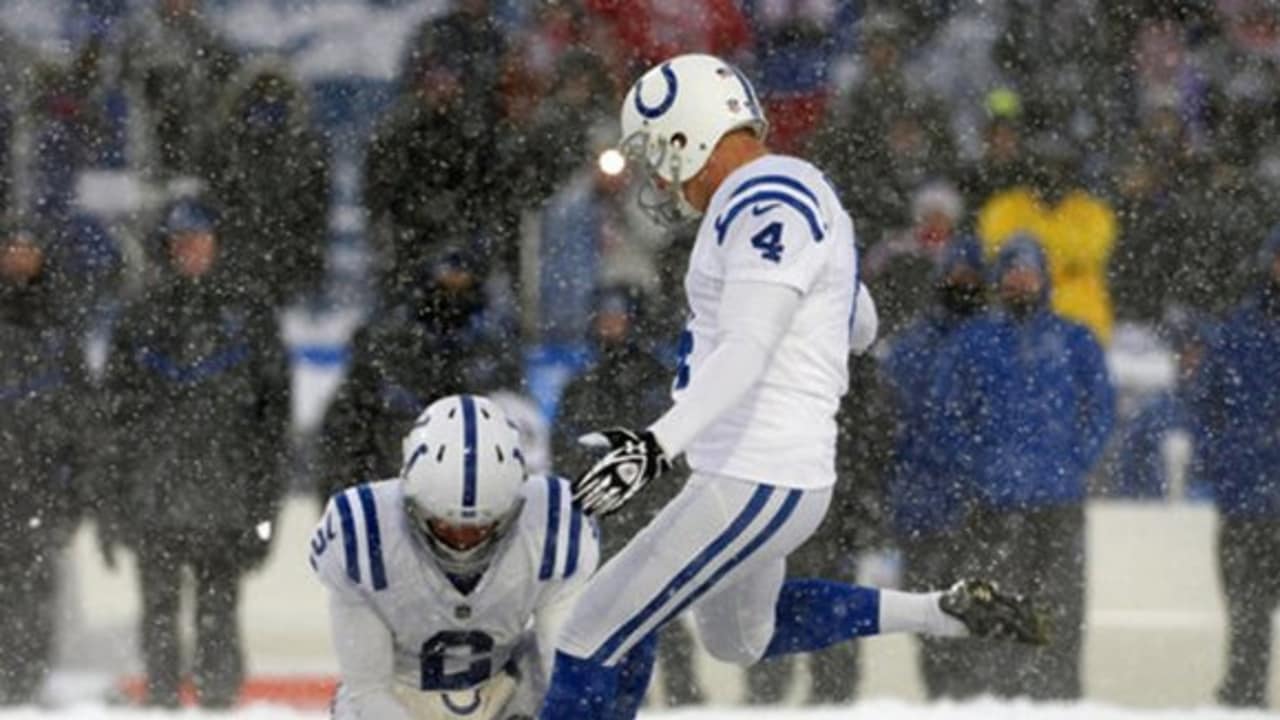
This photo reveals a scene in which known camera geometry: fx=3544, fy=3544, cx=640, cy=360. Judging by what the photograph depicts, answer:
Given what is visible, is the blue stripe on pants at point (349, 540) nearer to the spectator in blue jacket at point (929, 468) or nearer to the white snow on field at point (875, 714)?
the white snow on field at point (875, 714)

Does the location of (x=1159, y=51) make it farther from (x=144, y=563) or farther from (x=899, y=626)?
(x=899, y=626)

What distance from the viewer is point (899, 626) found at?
693cm

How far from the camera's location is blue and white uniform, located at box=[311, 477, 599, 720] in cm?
630

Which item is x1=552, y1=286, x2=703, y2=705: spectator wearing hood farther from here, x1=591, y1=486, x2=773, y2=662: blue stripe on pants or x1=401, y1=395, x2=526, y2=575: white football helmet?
x1=401, y1=395, x2=526, y2=575: white football helmet

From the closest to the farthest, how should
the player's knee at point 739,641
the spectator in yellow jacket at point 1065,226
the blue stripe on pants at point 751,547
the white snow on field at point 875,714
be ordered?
the blue stripe on pants at point 751,547 < the player's knee at point 739,641 < the white snow on field at point 875,714 < the spectator in yellow jacket at point 1065,226

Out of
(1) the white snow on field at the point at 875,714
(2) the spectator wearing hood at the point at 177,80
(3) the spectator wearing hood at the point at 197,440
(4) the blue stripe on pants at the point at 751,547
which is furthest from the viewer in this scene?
(2) the spectator wearing hood at the point at 177,80

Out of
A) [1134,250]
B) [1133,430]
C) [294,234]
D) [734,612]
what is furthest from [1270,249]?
[734,612]

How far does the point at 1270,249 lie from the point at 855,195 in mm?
1159

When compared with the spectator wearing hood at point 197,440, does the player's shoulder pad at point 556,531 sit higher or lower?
lower

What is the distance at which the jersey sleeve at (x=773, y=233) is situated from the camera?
6271 millimetres

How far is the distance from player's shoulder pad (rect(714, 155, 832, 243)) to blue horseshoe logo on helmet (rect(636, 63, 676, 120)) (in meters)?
0.21

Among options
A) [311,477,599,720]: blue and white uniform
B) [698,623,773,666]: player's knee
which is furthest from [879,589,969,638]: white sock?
[311,477,599,720]: blue and white uniform

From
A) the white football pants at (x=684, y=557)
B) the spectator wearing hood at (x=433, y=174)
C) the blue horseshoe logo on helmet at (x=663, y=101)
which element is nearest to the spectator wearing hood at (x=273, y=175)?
the spectator wearing hood at (x=433, y=174)

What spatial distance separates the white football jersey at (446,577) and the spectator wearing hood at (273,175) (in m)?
3.46
